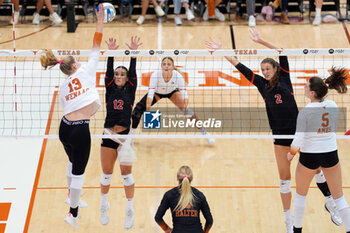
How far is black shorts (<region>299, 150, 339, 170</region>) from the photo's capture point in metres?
8.09

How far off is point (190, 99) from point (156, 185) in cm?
308

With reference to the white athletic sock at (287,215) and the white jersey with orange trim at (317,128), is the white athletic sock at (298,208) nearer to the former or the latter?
the white athletic sock at (287,215)

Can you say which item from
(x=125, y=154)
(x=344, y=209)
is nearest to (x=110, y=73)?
(x=125, y=154)

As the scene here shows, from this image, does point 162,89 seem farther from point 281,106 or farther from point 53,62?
point 53,62

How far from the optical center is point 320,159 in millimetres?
8094

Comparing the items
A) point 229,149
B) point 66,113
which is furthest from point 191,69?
point 66,113

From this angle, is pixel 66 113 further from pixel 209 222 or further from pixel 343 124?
pixel 343 124

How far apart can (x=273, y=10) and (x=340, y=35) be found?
6.33 ft

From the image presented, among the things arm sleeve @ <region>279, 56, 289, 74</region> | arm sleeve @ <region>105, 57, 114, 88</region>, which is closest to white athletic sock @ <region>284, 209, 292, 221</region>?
arm sleeve @ <region>279, 56, 289, 74</region>

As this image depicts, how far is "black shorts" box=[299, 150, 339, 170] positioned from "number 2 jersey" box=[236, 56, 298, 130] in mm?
868

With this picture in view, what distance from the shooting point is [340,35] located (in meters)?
16.0

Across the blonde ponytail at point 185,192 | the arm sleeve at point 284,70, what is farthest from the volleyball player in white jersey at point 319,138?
the blonde ponytail at point 185,192

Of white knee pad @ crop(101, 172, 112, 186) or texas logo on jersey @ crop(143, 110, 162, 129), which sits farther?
texas logo on jersey @ crop(143, 110, 162, 129)

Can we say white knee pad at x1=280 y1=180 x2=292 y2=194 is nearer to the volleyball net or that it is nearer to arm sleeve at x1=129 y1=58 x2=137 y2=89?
the volleyball net
